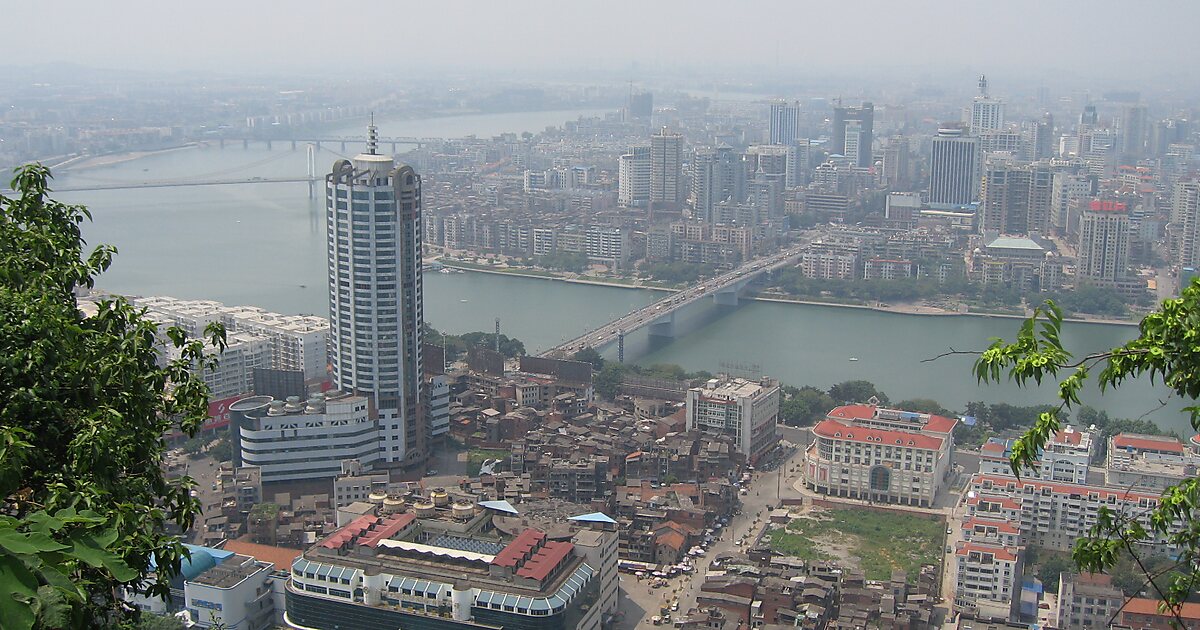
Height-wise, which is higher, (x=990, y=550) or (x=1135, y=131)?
(x=1135, y=131)

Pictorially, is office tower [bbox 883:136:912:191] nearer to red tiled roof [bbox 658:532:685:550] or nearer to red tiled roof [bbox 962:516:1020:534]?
red tiled roof [bbox 962:516:1020:534]

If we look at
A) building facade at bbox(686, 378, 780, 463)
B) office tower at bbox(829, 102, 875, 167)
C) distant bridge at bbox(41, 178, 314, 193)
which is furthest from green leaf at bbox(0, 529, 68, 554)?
office tower at bbox(829, 102, 875, 167)

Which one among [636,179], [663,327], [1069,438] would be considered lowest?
[663,327]

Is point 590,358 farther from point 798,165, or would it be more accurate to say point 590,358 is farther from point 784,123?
point 784,123

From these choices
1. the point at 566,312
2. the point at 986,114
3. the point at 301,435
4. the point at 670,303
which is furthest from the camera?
the point at 986,114

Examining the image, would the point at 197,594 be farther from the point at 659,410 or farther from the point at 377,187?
the point at 659,410

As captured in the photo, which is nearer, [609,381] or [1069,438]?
[1069,438]

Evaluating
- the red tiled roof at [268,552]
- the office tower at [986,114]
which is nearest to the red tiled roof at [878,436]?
the red tiled roof at [268,552]

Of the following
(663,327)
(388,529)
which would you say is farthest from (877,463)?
(663,327)
